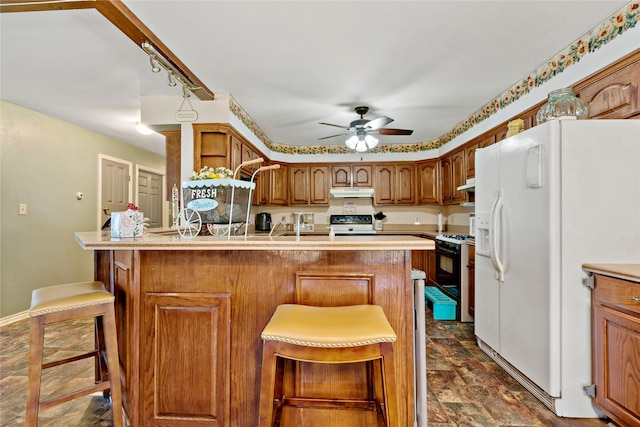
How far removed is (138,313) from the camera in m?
1.53

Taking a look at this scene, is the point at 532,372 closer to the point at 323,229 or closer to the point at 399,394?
the point at 399,394

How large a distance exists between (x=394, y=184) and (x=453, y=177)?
102 centimetres

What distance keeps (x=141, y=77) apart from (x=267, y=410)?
298cm

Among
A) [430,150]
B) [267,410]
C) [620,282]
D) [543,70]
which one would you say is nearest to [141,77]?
[267,410]

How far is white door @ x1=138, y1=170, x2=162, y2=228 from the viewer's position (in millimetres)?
5609

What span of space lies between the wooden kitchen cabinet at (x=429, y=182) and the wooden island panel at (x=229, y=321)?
13.2 ft

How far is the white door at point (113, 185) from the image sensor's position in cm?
473

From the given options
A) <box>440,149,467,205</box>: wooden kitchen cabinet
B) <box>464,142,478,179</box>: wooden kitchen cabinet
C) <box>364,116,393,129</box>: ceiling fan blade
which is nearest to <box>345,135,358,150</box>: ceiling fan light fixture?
<box>364,116,393,129</box>: ceiling fan blade

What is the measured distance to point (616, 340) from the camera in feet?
5.25

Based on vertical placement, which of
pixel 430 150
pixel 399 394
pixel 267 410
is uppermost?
pixel 430 150

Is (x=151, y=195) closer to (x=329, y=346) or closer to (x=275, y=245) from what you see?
(x=275, y=245)

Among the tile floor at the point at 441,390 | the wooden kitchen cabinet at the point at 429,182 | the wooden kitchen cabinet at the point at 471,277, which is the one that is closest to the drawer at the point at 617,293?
the tile floor at the point at 441,390

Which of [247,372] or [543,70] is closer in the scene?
[247,372]

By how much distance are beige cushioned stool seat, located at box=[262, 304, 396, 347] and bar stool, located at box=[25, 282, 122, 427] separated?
2.85ft
